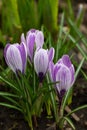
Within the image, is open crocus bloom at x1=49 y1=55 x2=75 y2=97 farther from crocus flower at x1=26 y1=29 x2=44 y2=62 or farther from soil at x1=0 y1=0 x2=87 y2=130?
soil at x1=0 y1=0 x2=87 y2=130

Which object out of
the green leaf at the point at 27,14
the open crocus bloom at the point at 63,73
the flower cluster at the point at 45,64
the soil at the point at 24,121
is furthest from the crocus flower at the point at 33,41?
the green leaf at the point at 27,14

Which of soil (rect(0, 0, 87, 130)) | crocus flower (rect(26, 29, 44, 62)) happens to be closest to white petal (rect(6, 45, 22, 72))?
crocus flower (rect(26, 29, 44, 62))

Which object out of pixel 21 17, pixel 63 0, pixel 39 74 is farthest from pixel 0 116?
pixel 63 0

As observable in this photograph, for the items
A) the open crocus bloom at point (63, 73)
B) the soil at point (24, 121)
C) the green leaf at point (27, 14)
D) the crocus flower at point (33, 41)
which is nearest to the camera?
the open crocus bloom at point (63, 73)

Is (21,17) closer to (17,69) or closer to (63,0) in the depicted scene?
(17,69)

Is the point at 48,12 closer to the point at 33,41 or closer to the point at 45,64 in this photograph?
the point at 33,41

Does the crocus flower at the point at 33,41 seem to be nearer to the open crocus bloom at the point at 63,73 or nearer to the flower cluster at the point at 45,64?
the flower cluster at the point at 45,64
